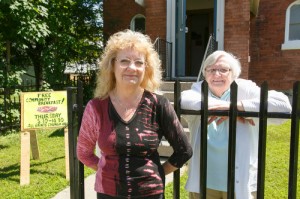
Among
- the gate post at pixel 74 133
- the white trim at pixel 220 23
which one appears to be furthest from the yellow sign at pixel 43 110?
the white trim at pixel 220 23

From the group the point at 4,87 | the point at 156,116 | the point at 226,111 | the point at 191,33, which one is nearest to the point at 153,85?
the point at 156,116

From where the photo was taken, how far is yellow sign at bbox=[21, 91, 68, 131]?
484cm

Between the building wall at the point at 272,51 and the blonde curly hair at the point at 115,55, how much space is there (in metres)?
9.06

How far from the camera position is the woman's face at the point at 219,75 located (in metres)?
2.00

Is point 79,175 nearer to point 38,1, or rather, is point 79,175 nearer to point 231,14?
point 38,1

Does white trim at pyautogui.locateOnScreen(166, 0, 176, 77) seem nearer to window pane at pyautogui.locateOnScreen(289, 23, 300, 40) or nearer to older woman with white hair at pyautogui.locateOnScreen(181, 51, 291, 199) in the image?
window pane at pyautogui.locateOnScreen(289, 23, 300, 40)

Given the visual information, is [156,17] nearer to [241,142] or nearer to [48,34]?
[48,34]

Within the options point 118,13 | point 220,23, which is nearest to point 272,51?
point 220,23

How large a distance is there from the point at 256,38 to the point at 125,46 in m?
9.51

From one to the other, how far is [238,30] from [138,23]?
479 cm

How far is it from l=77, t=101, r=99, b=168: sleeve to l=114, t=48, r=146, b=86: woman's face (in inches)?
10.2

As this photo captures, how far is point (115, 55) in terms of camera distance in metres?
1.80

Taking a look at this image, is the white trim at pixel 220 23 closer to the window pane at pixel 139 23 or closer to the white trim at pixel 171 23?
the white trim at pixel 171 23

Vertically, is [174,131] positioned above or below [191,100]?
below
